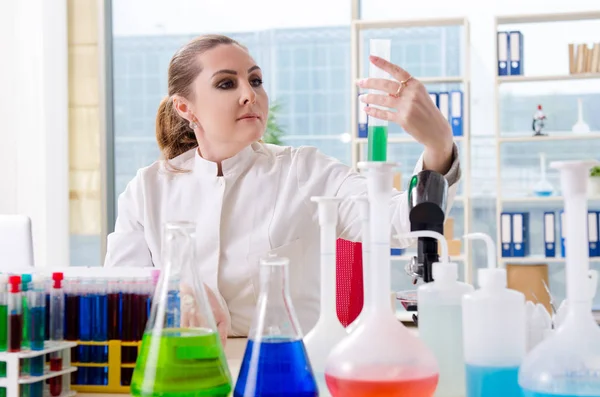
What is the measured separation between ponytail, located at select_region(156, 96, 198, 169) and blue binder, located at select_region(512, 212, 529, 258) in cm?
247

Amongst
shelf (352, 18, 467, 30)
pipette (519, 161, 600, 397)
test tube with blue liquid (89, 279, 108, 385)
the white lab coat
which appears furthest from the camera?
shelf (352, 18, 467, 30)

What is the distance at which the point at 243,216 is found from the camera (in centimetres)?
198

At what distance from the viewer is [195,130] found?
7.09 feet

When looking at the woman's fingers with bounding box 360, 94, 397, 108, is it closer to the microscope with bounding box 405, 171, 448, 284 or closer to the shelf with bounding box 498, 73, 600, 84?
the microscope with bounding box 405, 171, 448, 284

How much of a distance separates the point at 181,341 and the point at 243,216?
3.70 feet

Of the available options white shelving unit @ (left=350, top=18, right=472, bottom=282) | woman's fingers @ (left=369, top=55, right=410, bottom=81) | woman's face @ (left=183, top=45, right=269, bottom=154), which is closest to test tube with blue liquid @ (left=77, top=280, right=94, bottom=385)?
woman's fingers @ (left=369, top=55, right=410, bottom=81)

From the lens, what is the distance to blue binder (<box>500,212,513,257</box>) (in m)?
4.21

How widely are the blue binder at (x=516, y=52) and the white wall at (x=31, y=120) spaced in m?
2.69

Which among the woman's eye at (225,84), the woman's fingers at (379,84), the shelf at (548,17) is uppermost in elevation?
the shelf at (548,17)

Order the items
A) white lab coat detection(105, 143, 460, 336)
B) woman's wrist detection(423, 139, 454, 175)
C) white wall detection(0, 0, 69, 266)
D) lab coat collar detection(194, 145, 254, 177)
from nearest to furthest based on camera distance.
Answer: woman's wrist detection(423, 139, 454, 175) < white lab coat detection(105, 143, 460, 336) < lab coat collar detection(194, 145, 254, 177) < white wall detection(0, 0, 69, 266)

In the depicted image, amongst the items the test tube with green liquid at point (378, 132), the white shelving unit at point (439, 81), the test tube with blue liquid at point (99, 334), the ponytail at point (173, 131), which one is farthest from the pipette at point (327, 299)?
the white shelving unit at point (439, 81)

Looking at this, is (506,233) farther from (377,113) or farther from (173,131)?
(377,113)

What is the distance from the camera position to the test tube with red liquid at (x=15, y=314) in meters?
1.02

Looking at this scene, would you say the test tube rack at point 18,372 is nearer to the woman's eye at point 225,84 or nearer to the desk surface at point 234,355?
the desk surface at point 234,355
